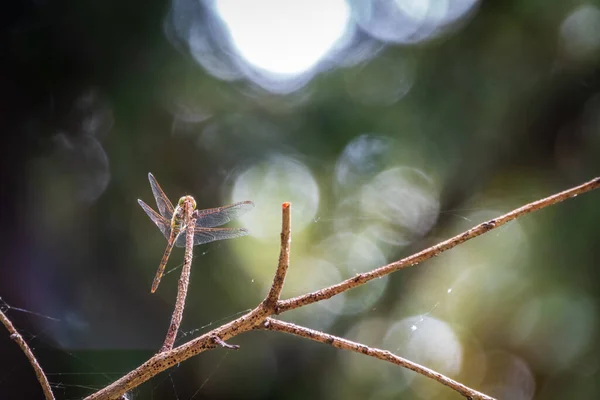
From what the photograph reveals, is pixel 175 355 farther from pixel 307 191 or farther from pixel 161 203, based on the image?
pixel 307 191

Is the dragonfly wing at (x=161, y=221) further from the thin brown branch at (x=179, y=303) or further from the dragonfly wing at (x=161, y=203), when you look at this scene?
the thin brown branch at (x=179, y=303)

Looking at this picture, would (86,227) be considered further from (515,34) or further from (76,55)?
(515,34)

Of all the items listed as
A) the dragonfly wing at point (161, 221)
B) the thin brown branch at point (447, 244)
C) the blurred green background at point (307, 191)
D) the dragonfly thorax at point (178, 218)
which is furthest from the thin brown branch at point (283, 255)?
the blurred green background at point (307, 191)

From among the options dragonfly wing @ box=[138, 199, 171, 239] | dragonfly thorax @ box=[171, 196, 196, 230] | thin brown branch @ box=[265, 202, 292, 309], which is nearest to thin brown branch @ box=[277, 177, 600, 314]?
thin brown branch @ box=[265, 202, 292, 309]

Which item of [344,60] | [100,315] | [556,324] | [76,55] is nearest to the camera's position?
[556,324]

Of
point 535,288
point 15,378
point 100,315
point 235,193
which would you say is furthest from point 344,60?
point 15,378

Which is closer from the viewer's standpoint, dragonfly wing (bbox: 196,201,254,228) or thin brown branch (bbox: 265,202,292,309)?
thin brown branch (bbox: 265,202,292,309)

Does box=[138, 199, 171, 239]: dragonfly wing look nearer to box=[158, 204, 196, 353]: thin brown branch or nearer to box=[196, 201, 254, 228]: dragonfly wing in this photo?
box=[196, 201, 254, 228]: dragonfly wing

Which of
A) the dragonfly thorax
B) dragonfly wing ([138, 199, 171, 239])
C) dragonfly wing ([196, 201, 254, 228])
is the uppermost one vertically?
dragonfly wing ([196, 201, 254, 228])
